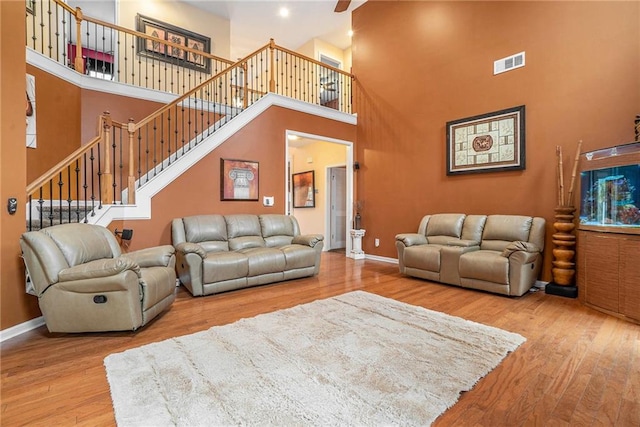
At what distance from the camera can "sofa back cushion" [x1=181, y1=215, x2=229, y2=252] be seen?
4.01m

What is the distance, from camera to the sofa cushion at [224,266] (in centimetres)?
344

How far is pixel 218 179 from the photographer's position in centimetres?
461

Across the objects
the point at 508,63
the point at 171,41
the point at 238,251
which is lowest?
the point at 238,251

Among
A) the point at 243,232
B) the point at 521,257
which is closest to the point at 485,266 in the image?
the point at 521,257

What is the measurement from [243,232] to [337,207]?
3.62 meters

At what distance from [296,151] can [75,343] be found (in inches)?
274

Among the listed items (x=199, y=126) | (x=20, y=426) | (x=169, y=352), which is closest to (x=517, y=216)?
(x=169, y=352)

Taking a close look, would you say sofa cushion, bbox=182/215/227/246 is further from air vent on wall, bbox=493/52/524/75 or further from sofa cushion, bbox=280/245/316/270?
air vent on wall, bbox=493/52/524/75

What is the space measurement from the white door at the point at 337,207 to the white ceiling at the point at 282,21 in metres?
3.64

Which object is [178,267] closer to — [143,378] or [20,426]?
[143,378]

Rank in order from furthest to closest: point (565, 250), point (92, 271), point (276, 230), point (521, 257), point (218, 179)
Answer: point (276, 230) < point (218, 179) < point (565, 250) < point (521, 257) < point (92, 271)

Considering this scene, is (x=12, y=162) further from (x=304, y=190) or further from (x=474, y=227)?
(x=304, y=190)

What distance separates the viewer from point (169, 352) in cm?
208

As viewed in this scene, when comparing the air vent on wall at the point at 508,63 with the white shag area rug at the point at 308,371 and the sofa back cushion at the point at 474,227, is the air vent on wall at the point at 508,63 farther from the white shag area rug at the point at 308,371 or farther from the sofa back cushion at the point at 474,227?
the white shag area rug at the point at 308,371
